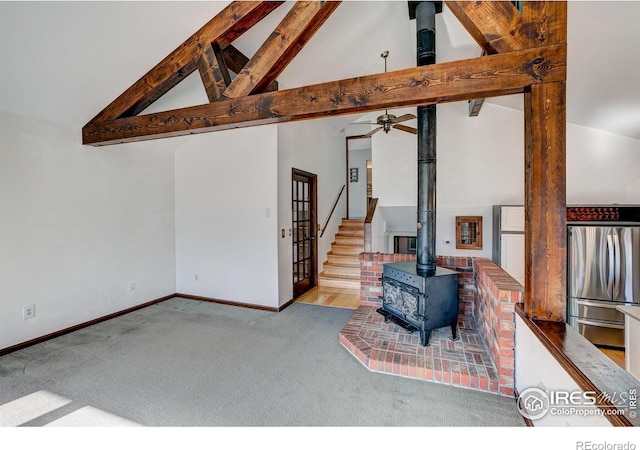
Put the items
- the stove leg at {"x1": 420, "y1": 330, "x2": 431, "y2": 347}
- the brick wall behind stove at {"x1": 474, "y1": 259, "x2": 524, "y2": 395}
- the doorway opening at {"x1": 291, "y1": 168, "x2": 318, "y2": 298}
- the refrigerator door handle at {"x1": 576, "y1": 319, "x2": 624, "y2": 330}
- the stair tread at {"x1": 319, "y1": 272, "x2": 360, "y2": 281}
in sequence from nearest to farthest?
the brick wall behind stove at {"x1": 474, "y1": 259, "x2": 524, "y2": 395}, the stove leg at {"x1": 420, "y1": 330, "x2": 431, "y2": 347}, the refrigerator door handle at {"x1": 576, "y1": 319, "x2": 624, "y2": 330}, the doorway opening at {"x1": 291, "y1": 168, "x2": 318, "y2": 298}, the stair tread at {"x1": 319, "y1": 272, "x2": 360, "y2": 281}

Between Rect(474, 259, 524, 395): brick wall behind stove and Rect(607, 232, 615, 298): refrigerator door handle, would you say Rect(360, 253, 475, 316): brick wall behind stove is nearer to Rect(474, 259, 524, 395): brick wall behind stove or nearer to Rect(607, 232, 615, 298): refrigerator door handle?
Rect(474, 259, 524, 395): brick wall behind stove

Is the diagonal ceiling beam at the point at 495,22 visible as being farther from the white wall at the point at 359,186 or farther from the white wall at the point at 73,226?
the white wall at the point at 359,186

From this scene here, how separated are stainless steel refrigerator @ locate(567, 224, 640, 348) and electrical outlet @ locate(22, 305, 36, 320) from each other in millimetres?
6160

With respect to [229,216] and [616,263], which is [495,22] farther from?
[229,216]

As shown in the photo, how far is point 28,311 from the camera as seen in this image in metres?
3.14

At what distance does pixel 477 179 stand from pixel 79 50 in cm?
534

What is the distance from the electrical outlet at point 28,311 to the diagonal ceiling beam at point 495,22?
15.9 feet

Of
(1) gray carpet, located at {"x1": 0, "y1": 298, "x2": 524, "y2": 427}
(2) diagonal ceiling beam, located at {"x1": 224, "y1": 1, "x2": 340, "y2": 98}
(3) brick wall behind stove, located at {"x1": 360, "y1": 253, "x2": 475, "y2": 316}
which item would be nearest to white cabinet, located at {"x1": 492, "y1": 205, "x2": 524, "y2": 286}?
(3) brick wall behind stove, located at {"x1": 360, "y1": 253, "x2": 475, "y2": 316}

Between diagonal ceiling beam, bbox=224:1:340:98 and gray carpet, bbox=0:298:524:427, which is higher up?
diagonal ceiling beam, bbox=224:1:340:98

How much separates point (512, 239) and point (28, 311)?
19.9 feet

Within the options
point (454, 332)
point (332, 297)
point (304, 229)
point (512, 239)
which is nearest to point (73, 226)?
point (304, 229)

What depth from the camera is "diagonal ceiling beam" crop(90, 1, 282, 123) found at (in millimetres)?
2615

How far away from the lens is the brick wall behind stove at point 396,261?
3.32 m
